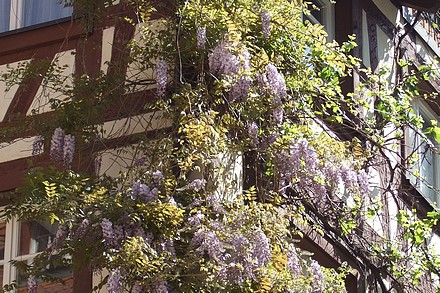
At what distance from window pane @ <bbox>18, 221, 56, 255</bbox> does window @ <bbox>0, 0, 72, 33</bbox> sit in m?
1.75

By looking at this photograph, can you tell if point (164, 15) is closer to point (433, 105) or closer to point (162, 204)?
point (162, 204)

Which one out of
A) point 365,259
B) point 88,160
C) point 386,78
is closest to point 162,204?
point 88,160

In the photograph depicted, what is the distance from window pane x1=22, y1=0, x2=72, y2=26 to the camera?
11.5 meters

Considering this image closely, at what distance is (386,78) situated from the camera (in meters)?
13.7

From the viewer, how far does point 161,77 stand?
973cm

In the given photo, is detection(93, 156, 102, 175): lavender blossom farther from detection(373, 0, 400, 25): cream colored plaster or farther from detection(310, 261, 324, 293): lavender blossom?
detection(373, 0, 400, 25): cream colored plaster

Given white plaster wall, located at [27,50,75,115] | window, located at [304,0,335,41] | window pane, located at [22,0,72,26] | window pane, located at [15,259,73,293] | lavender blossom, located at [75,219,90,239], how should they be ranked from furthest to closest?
1. window, located at [304,0,335,41]
2. window pane, located at [22,0,72,26]
3. white plaster wall, located at [27,50,75,115]
4. window pane, located at [15,259,73,293]
5. lavender blossom, located at [75,219,90,239]

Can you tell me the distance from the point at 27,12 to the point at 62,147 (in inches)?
89.8

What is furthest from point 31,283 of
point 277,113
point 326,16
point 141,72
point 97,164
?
point 326,16

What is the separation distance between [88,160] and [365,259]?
116 inches

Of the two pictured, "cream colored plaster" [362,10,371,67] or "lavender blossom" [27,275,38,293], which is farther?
"cream colored plaster" [362,10,371,67]

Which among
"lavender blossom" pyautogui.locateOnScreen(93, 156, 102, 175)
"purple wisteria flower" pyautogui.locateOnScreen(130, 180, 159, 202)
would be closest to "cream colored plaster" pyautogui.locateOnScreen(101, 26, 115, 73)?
"lavender blossom" pyautogui.locateOnScreen(93, 156, 102, 175)

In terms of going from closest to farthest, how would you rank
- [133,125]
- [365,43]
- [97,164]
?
[97,164], [133,125], [365,43]

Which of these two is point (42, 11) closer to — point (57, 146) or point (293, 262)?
point (57, 146)
